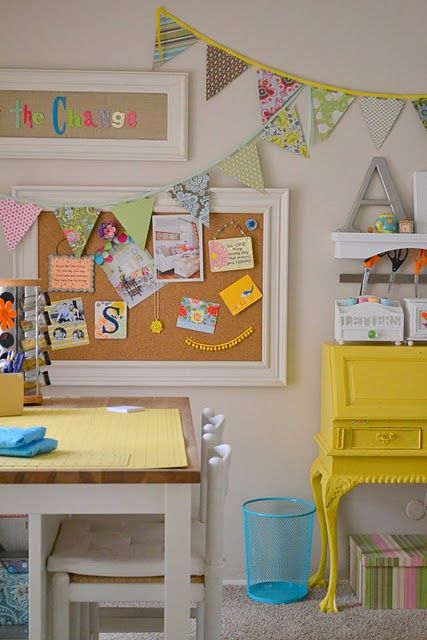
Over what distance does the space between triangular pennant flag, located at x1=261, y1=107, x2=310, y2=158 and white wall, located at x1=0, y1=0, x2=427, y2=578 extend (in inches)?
1.4

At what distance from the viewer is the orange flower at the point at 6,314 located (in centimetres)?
290

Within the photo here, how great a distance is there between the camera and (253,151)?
3.71 metres

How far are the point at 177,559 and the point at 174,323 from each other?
177cm

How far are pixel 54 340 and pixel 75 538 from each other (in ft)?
4.67

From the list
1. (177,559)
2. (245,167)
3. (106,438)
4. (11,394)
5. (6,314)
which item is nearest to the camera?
(177,559)

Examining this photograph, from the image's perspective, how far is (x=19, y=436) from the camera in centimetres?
214

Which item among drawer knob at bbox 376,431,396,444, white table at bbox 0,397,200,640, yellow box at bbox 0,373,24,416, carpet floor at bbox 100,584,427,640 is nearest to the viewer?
white table at bbox 0,397,200,640

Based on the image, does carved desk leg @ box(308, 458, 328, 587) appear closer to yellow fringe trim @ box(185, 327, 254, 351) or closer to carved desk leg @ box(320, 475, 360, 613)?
carved desk leg @ box(320, 475, 360, 613)

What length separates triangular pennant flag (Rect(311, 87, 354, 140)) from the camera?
146 inches

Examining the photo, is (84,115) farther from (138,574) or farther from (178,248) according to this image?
(138,574)

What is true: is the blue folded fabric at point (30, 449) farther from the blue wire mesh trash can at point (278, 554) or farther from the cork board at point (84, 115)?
the cork board at point (84, 115)

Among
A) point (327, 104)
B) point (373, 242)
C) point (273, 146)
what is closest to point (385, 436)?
point (373, 242)

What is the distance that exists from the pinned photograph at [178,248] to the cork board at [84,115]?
341mm

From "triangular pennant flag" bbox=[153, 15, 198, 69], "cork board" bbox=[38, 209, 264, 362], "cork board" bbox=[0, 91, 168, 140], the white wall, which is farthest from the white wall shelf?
"triangular pennant flag" bbox=[153, 15, 198, 69]
